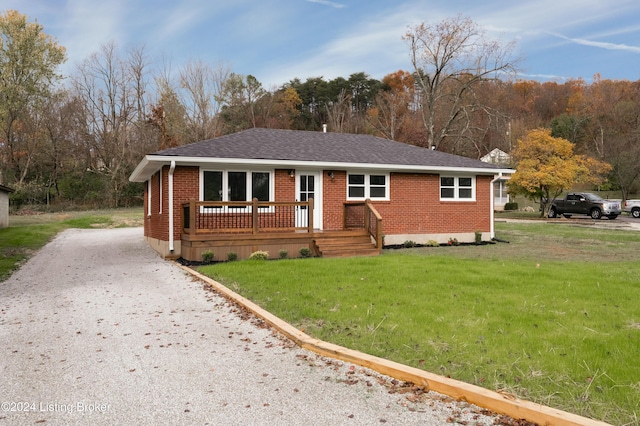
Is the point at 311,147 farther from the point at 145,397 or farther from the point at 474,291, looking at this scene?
the point at 145,397

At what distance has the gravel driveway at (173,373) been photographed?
3.43 meters

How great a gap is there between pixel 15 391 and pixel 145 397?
1203mm

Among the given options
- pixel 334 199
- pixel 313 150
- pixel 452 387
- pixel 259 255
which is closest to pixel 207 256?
pixel 259 255

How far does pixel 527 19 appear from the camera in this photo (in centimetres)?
1891

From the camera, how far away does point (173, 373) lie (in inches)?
170

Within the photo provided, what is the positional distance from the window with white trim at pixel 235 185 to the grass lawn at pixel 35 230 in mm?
5365

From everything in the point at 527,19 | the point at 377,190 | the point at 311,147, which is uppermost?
the point at 527,19

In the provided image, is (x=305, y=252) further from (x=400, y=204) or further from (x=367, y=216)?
(x=400, y=204)

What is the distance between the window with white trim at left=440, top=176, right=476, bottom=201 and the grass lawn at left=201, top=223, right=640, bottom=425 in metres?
6.07

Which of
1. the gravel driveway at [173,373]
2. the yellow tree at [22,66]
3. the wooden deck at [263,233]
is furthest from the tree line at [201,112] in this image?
the gravel driveway at [173,373]

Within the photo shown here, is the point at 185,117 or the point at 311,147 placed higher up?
the point at 185,117

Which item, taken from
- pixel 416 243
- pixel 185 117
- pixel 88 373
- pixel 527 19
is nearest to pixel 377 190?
pixel 416 243

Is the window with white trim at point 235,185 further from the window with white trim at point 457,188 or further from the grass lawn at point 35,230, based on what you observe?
the window with white trim at point 457,188

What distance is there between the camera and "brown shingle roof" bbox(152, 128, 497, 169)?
44.2 feet
